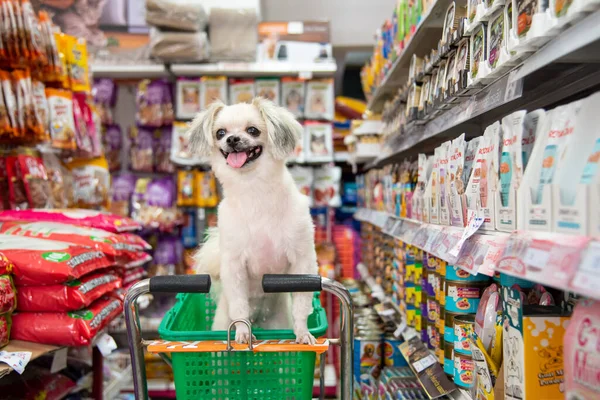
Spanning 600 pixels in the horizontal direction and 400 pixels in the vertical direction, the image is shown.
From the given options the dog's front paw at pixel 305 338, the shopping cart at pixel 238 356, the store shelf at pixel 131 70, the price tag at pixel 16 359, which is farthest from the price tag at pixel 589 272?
the store shelf at pixel 131 70

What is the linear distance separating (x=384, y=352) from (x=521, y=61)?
206 centimetres

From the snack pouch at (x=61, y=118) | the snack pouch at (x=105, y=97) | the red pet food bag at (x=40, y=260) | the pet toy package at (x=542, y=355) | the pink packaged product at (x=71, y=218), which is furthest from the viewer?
the snack pouch at (x=105, y=97)

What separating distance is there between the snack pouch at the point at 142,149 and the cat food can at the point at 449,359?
3.78 metres

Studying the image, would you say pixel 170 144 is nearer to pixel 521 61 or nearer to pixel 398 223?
pixel 398 223

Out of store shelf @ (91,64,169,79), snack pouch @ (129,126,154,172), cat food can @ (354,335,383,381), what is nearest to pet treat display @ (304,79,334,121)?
store shelf @ (91,64,169,79)

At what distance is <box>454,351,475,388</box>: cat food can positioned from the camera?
148 centimetres

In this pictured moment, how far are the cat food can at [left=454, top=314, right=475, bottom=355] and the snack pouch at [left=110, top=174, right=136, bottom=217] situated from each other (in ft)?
12.6

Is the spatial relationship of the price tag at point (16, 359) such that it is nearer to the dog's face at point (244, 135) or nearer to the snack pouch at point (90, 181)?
the dog's face at point (244, 135)

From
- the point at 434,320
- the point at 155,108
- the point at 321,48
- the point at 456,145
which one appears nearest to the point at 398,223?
the point at 434,320

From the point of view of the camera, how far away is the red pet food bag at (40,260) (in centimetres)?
186

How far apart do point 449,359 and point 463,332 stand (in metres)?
0.17

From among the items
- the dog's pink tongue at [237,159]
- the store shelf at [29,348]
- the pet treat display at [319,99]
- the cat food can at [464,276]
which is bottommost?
the store shelf at [29,348]

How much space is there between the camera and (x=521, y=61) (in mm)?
1174

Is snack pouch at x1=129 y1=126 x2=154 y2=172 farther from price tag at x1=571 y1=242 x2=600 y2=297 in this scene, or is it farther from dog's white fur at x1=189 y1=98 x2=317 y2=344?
price tag at x1=571 y1=242 x2=600 y2=297
